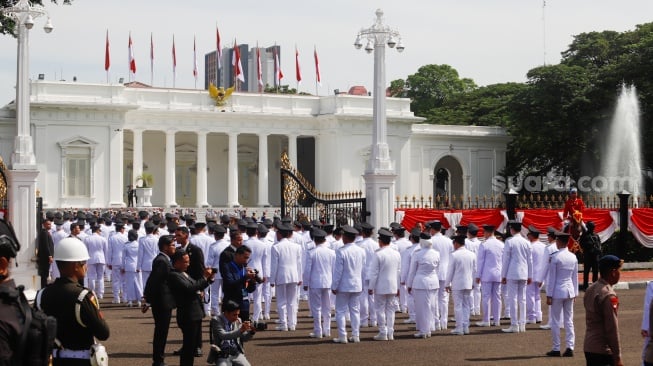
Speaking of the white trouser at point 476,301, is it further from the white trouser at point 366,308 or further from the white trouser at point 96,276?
the white trouser at point 96,276

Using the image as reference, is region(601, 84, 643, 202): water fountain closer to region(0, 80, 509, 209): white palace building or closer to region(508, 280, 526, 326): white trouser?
region(0, 80, 509, 209): white palace building

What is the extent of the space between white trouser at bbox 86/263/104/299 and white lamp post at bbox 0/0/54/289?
112 cm

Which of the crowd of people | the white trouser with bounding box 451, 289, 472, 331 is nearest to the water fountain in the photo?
A: the crowd of people

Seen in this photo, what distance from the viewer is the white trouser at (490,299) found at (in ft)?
52.7

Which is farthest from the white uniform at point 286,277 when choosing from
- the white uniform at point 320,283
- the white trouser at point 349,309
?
the white trouser at point 349,309

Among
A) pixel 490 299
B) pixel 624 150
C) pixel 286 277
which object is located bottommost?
pixel 490 299

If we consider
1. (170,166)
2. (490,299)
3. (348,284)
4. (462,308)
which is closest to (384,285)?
(348,284)

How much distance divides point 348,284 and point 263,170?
4107 centimetres

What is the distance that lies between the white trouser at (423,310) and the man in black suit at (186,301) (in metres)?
4.90

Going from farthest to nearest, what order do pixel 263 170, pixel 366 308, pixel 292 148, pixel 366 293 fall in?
pixel 292 148 < pixel 263 170 < pixel 366 308 < pixel 366 293

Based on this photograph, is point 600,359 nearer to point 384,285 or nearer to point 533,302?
point 384,285

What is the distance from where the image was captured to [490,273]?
16.0 meters

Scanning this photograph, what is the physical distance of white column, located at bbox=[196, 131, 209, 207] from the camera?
52812 millimetres

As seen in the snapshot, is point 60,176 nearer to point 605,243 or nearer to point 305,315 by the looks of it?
point 605,243
